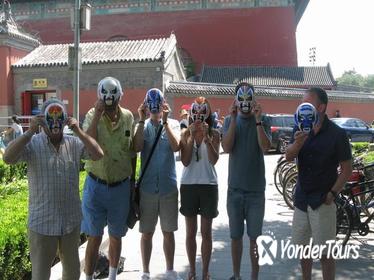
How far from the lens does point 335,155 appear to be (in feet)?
13.0

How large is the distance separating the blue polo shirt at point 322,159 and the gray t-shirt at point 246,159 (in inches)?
19.3

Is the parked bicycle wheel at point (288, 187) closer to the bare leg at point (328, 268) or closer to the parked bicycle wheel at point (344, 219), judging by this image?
the parked bicycle wheel at point (344, 219)

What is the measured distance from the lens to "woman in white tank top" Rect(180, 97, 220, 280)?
4516mm

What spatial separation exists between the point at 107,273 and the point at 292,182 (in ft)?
13.5

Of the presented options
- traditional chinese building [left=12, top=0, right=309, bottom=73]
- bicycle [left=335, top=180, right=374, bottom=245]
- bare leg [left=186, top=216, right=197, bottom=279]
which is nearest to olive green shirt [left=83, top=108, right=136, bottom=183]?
bare leg [left=186, top=216, right=197, bottom=279]

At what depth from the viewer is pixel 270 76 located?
28516 millimetres

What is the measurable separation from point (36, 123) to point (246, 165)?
197cm

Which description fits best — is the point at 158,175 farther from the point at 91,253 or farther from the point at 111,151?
the point at 91,253

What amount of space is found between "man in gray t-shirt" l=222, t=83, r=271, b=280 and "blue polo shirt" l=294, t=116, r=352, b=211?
0.47m

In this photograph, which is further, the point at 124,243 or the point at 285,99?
the point at 285,99

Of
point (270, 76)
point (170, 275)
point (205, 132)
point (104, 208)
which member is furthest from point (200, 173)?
point (270, 76)

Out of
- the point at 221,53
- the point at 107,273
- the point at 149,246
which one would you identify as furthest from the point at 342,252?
the point at 221,53

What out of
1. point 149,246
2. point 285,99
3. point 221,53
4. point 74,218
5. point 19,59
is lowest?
point 149,246

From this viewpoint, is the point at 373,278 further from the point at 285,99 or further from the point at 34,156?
the point at 285,99
